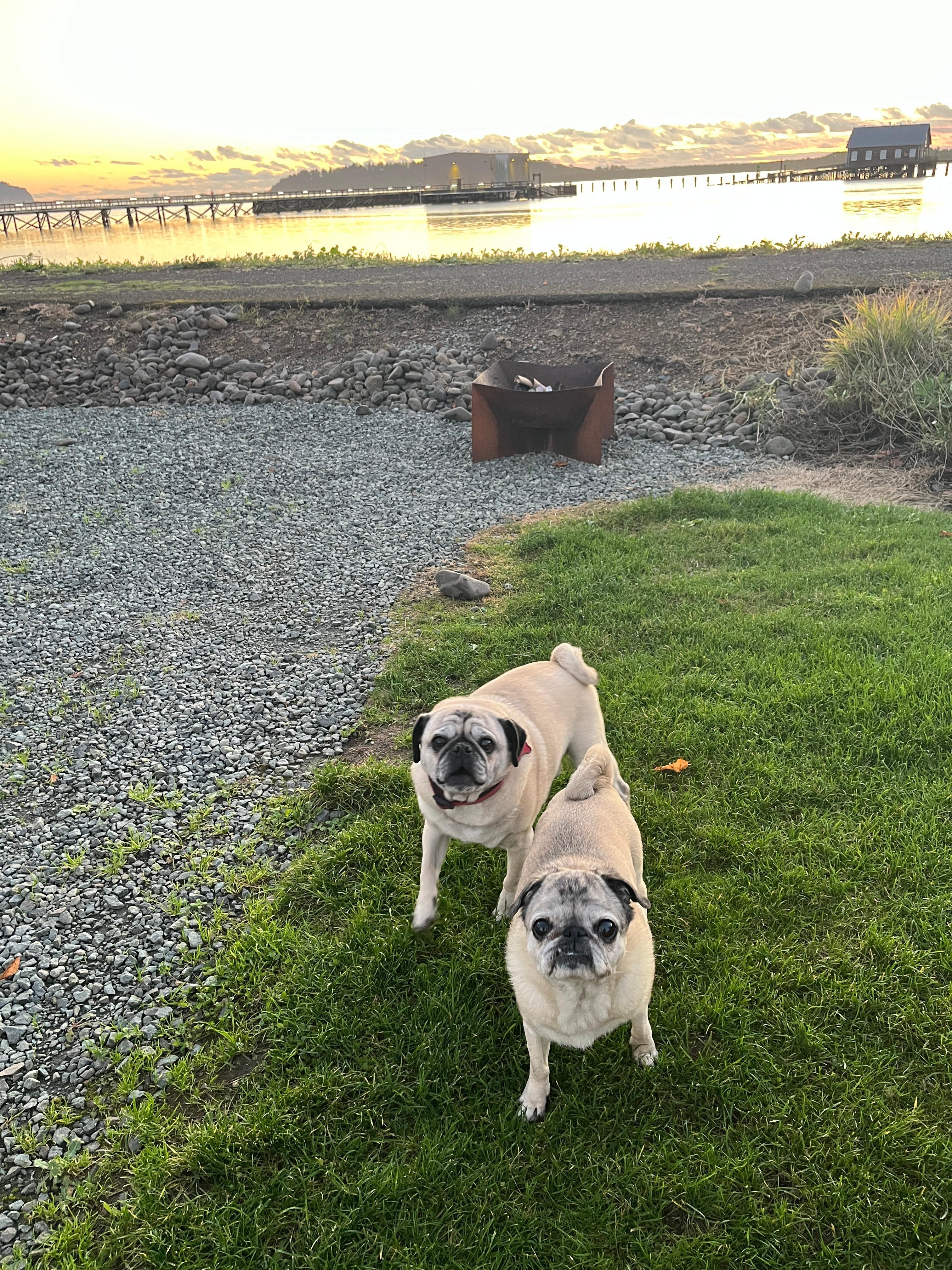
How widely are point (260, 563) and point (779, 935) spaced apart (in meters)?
6.19

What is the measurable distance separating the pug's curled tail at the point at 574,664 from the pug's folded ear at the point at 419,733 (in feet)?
3.31

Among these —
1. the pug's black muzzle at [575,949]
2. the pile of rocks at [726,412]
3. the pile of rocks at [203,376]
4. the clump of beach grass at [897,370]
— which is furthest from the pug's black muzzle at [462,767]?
the pile of rocks at [203,376]

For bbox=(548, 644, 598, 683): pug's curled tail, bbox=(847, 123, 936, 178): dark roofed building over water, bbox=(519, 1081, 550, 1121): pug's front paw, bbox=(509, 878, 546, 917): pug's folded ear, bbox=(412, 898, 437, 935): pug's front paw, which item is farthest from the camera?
bbox=(847, 123, 936, 178): dark roofed building over water

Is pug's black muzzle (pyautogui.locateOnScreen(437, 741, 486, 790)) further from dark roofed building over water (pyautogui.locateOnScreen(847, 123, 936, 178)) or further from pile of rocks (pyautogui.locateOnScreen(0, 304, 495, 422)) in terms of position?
dark roofed building over water (pyautogui.locateOnScreen(847, 123, 936, 178))

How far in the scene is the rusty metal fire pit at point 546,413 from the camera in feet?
35.2

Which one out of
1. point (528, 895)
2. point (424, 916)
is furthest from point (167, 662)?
point (528, 895)

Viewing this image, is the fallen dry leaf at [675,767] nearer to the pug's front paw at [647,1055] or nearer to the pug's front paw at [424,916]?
the pug's front paw at [424,916]

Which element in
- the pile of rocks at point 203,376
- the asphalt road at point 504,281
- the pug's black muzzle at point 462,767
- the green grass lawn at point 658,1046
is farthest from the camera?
the asphalt road at point 504,281

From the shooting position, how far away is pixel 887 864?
3.95m

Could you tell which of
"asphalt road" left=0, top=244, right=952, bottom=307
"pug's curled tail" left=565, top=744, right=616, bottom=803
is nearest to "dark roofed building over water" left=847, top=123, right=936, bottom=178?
"asphalt road" left=0, top=244, right=952, bottom=307

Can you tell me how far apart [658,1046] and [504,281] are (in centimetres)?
1940

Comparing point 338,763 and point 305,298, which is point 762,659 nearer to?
point 338,763

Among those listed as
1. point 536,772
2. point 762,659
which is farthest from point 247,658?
point 762,659

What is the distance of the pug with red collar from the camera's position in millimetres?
3346
